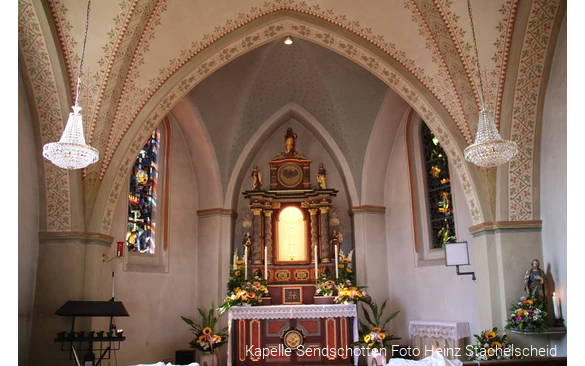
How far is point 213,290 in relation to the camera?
1338 cm

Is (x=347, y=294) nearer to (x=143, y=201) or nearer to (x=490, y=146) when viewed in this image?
(x=143, y=201)

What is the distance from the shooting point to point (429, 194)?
13047 mm

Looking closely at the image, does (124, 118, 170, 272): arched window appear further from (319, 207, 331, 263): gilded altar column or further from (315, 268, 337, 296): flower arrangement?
(319, 207, 331, 263): gilded altar column

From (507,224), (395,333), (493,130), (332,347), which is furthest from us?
(395,333)

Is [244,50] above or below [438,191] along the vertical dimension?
above

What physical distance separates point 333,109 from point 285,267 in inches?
170

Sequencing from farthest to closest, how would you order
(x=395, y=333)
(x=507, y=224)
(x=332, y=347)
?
(x=395, y=333) < (x=332, y=347) < (x=507, y=224)

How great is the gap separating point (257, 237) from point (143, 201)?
2.97m

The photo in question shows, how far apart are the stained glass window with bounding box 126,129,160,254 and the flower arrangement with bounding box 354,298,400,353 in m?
5.39

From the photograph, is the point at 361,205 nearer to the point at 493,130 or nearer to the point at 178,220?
the point at 178,220

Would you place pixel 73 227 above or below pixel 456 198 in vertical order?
below

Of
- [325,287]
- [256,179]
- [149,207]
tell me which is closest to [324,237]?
[325,287]

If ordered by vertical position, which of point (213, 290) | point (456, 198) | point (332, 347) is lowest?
point (332, 347)

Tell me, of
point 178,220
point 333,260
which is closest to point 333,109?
point 333,260
